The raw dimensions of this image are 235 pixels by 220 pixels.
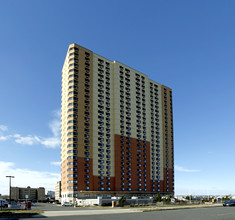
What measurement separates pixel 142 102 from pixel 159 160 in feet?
102

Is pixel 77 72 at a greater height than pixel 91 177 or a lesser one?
greater

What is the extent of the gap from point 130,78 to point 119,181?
165 ft

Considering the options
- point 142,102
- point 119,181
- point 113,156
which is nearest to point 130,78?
point 142,102

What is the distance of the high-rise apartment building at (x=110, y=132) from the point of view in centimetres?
10912

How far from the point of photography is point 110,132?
12081 centimetres

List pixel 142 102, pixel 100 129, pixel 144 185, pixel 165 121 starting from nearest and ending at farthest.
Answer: pixel 100 129
pixel 144 185
pixel 142 102
pixel 165 121

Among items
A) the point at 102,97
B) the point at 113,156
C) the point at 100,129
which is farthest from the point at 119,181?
the point at 102,97

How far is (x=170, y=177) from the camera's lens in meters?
146

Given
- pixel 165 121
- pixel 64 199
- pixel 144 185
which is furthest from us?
pixel 165 121

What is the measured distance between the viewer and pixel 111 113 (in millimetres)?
124562

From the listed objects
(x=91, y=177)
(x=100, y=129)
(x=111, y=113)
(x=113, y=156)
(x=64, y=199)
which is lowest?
(x=64, y=199)

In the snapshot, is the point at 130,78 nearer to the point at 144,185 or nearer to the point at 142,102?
the point at 142,102

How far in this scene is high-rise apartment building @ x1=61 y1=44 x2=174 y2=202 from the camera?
10912cm

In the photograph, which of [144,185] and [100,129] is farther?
[144,185]
